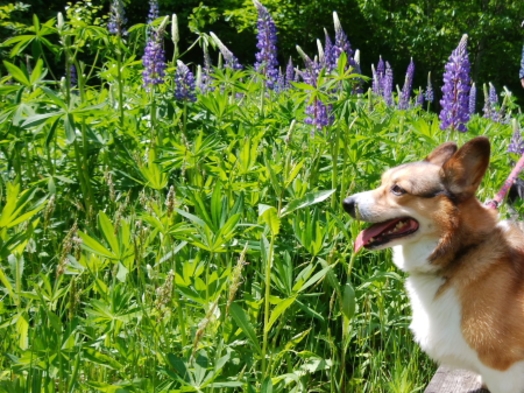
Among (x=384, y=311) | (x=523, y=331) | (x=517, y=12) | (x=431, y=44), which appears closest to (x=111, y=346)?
(x=384, y=311)

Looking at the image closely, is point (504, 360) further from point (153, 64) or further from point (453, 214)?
point (153, 64)

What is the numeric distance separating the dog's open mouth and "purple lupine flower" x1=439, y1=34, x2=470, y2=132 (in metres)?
1.56

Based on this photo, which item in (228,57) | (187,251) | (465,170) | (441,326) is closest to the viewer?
(441,326)

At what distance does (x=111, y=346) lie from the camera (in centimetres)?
211

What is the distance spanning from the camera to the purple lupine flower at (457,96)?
3.84 meters

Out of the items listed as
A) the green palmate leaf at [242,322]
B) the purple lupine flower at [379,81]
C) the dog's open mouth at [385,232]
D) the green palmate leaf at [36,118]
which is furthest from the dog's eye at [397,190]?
the purple lupine flower at [379,81]

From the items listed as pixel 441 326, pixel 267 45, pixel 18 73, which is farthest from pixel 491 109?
pixel 18 73

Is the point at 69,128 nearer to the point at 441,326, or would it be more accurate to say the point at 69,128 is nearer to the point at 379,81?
the point at 441,326

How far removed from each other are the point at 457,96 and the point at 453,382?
1.93m

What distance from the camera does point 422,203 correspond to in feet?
8.14

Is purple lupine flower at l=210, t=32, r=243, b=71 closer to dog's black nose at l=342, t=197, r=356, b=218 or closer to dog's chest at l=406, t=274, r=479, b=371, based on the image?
dog's black nose at l=342, t=197, r=356, b=218

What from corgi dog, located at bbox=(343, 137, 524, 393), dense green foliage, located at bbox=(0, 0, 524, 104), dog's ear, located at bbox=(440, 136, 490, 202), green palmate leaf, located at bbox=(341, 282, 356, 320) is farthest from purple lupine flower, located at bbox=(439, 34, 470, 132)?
dense green foliage, located at bbox=(0, 0, 524, 104)

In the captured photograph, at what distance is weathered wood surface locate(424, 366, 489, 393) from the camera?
100.0 inches

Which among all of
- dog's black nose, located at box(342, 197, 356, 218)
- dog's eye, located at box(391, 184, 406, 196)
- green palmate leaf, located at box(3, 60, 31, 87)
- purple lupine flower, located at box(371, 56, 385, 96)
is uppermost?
green palmate leaf, located at box(3, 60, 31, 87)
